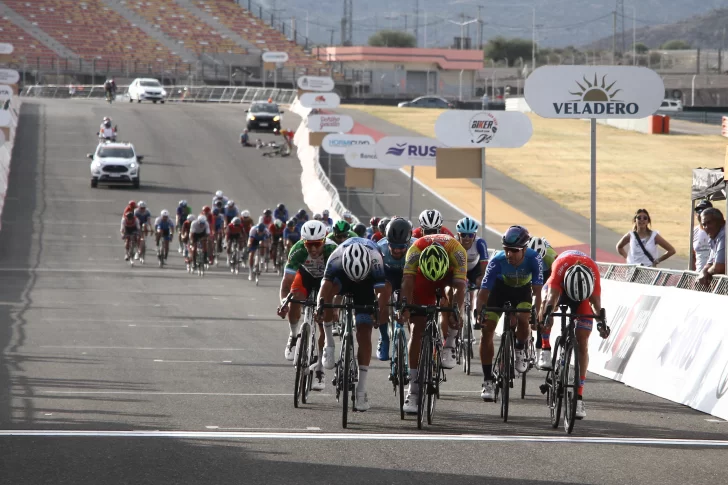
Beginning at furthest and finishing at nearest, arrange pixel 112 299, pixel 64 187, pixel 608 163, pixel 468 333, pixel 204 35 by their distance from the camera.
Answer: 1. pixel 204 35
2. pixel 608 163
3. pixel 64 187
4. pixel 112 299
5. pixel 468 333

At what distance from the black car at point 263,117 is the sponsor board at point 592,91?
47.8m

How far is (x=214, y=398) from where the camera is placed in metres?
11.8

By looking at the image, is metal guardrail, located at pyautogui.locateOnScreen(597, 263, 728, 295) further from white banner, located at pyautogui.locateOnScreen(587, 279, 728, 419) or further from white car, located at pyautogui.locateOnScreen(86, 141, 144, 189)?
white car, located at pyautogui.locateOnScreen(86, 141, 144, 189)

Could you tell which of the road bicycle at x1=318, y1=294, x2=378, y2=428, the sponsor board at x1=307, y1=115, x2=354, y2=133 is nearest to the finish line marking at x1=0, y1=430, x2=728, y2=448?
the road bicycle at x1=318, y1=294, x2=378, y2=428

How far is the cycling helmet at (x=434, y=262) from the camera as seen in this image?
1091 cm

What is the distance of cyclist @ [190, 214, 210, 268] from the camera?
30.4 metres

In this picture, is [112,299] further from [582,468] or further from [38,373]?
[582,468]

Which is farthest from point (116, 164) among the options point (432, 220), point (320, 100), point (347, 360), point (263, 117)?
point (347, 360)

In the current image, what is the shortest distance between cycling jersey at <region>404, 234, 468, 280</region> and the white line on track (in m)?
1.65

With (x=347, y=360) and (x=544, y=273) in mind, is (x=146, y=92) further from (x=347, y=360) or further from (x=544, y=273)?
(x=347, y=360)

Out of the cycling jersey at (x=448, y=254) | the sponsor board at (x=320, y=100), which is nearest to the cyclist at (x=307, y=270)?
the cycling jersey at (x=448, y=254)

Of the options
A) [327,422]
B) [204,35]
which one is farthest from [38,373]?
[204,35]

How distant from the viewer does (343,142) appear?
1433 inches

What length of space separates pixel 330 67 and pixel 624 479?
102646 millimetres
